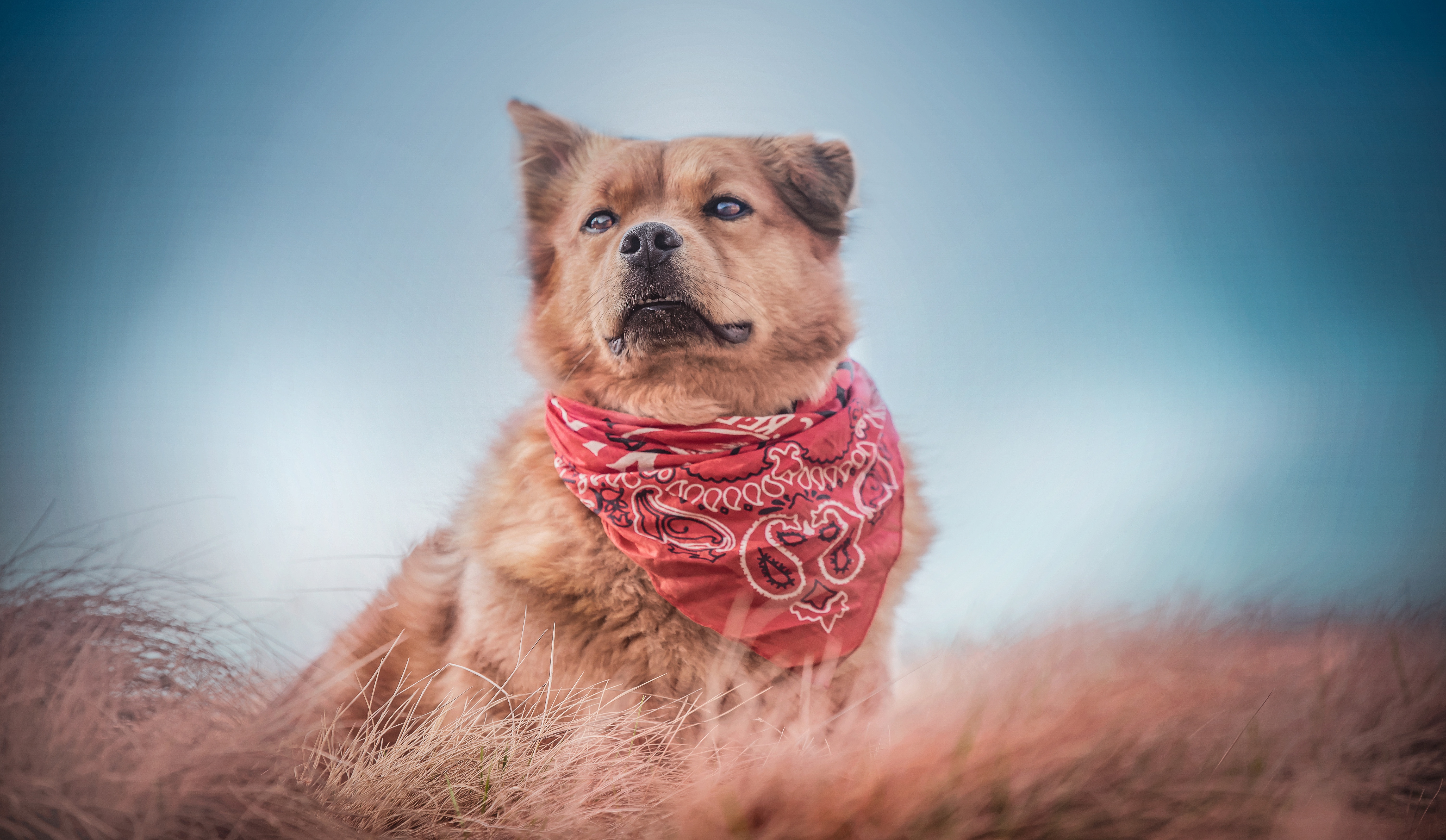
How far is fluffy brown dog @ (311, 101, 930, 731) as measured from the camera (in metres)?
2.30

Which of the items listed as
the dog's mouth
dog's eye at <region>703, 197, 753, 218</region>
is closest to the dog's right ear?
dog's eye at <region>703, 197, 753, 218</region>

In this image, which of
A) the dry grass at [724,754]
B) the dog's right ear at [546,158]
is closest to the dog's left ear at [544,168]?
the dog's right ear at [546,158]

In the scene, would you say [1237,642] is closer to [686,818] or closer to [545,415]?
[686,818]

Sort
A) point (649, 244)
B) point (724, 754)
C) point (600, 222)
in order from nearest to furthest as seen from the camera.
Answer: point (724, 754) < point (649, 244) < point (600, 222)

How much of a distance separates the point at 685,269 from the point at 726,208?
47 centimetres

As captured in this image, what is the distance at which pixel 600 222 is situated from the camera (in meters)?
2.85

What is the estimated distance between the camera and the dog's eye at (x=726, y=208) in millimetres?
2793

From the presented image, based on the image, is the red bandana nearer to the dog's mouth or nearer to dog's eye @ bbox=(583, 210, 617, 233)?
Result: the dog's mouth

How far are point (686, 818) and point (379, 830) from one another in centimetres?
70

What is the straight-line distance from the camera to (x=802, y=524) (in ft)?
8.25

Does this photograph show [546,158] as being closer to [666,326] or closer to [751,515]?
[666,326]

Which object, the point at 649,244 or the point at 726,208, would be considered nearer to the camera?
the point at 649,244

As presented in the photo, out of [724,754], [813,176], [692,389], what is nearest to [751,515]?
[692,389]

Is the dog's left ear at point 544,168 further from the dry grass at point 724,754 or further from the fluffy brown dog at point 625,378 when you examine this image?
the dry grass at point 724,754
